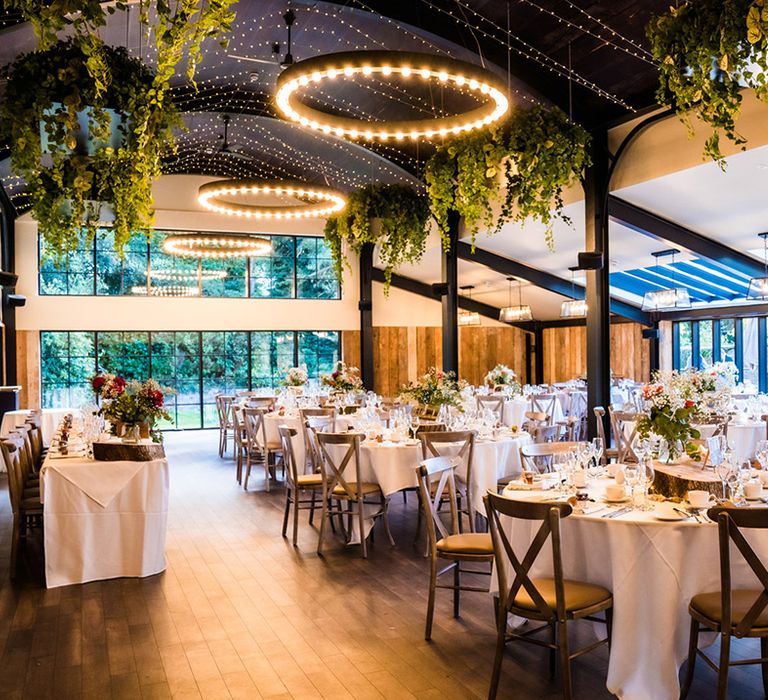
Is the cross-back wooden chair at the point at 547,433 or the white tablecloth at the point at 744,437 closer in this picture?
the cross-back wooden chair at the point at 547,433

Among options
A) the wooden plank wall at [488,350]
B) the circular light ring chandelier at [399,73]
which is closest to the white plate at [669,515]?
the circular light ring chandelier at [399,73]

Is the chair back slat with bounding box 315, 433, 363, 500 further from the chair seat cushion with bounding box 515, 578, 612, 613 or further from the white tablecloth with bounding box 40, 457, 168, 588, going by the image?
the chair seat cushion with bounding box 515, 578, 612, 613

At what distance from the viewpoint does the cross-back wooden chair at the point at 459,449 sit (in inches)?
234

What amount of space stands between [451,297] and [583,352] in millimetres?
7429

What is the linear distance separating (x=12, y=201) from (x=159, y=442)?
10380mm

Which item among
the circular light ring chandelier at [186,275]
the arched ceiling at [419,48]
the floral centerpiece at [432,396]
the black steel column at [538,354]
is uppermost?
the arched ceiling at [419,48]

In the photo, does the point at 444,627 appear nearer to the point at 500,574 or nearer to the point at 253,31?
the point at 500,574

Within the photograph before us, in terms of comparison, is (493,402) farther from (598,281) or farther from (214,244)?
(214,244)

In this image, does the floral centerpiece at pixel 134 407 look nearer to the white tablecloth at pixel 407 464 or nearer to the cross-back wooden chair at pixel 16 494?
the cross-back wooden chair at pixel 16 494

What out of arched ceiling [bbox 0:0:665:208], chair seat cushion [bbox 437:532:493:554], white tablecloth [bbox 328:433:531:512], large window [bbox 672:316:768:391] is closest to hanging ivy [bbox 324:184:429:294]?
arched ceiling [bbox 0:0:665:208]

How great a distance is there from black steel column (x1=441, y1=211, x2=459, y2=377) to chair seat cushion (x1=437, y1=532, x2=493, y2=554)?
7.76m

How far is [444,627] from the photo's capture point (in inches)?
175

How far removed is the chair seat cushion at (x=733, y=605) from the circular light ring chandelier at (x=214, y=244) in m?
11.2

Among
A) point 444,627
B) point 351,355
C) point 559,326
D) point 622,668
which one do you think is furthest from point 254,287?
point 622,668
